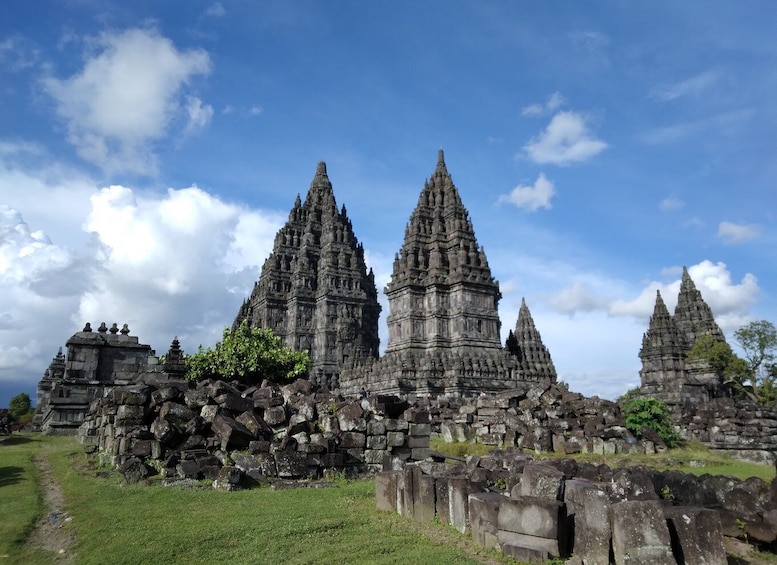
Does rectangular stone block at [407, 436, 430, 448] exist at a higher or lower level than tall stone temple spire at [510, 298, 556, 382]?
lower

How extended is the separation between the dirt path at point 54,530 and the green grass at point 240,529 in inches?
4.3

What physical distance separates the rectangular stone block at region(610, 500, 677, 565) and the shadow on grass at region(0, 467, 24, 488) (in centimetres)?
1065

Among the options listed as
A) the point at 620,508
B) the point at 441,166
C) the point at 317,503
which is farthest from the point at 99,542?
the point at 441,166

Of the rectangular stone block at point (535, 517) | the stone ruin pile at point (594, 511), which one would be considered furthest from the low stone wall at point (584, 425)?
the rectangular stone block at point (535, 517)

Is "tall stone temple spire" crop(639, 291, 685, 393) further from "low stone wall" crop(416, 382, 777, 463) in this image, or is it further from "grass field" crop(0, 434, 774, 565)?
"grass field" crop(0, 434, 774, 565)

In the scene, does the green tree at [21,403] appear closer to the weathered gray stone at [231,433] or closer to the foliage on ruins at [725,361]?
the weathered gray stone at [231,433]

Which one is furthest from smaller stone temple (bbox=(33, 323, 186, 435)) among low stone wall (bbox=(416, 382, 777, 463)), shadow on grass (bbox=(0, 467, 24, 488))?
low stone wall (bbox=(416, 382, 777, 463))

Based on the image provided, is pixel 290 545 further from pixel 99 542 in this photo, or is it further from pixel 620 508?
pixel 620 508

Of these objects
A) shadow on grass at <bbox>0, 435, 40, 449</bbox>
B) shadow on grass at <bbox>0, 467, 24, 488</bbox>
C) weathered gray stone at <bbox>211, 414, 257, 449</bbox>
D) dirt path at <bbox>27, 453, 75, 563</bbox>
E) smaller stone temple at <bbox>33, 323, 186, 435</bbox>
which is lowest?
dirt path at <bbox>27, 453, 75, 563</bbox>

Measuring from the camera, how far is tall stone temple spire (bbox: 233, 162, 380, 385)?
48.6m

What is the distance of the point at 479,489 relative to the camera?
7000 mm

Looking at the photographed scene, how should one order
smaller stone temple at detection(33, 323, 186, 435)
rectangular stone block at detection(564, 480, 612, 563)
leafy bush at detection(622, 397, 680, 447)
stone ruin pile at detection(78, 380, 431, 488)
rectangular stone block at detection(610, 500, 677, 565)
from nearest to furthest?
rectangular stone block at detection(610, 500, 677, 565), rectangular stone block at detection(564, 480, 612, 563), stone ruin pile at detection(78, 380, 431, 488), leafy bush at detection(622, 397, 680, 447), smaller stone temple at detection(33, 323, 186, 435)

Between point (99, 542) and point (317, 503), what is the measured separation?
3.17 metres

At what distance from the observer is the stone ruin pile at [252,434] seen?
1077 cm
